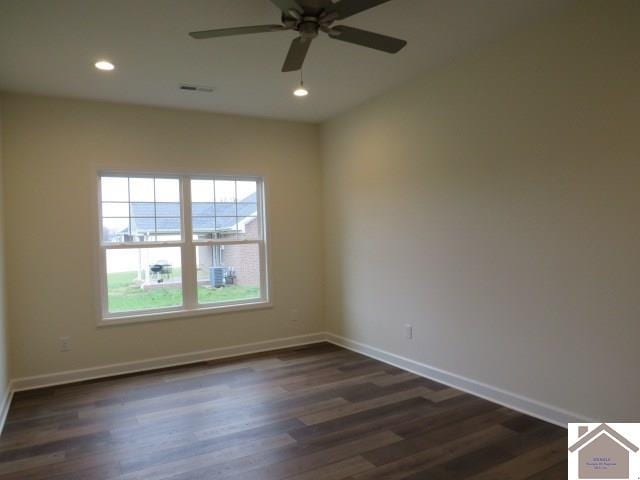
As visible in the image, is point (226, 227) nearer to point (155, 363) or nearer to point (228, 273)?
point (228, 273)

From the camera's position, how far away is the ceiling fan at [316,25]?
2162mm

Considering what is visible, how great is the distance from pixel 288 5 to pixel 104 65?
6.40 ft

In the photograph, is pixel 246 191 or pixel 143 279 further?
pixel 246 191

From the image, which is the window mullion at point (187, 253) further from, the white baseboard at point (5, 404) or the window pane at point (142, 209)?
the white baseboard at point (5, 404)

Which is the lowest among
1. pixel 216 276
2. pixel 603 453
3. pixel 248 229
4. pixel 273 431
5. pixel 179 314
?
pixel 273 431

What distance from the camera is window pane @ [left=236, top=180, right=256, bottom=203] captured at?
16.8ft

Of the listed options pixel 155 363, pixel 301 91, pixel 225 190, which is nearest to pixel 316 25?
pixel 301 91

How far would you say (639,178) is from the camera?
8.11 feet

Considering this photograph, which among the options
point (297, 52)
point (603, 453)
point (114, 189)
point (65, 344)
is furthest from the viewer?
point (114, 189)

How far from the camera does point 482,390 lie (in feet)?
11.3

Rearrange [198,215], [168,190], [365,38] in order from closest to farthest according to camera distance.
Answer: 1. [365,38]
2. [168,190]
3. [198,215]

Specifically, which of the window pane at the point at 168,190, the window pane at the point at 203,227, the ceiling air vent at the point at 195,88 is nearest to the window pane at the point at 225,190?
the window pane at the point at 203,227

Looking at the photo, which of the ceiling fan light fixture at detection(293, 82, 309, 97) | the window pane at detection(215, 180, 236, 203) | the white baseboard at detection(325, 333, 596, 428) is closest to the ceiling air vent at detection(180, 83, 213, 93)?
the ceiling fan light fixture at detection(293, 82, 309, 97)

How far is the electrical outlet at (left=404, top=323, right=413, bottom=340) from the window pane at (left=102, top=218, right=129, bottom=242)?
294cm
